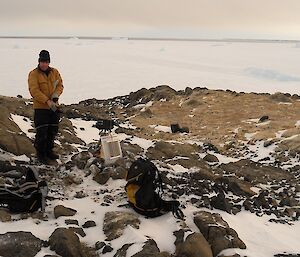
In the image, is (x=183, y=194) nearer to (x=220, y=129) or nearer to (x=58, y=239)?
(x=58, y=239)

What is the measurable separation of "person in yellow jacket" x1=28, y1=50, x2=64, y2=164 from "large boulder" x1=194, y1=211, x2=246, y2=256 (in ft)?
9.02

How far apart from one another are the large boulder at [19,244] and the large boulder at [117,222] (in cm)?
80

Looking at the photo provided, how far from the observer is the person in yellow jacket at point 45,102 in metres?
6.46

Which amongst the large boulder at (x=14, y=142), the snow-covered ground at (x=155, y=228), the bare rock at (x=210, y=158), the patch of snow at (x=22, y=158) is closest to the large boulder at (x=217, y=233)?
the snow-covered ground at (x=155, y=228)

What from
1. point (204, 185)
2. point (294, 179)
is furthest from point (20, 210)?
point (294, 179)

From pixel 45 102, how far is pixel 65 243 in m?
2.63

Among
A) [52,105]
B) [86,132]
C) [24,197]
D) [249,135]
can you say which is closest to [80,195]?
[24,197]

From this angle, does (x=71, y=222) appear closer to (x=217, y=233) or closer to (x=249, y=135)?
(x=217, y=233)

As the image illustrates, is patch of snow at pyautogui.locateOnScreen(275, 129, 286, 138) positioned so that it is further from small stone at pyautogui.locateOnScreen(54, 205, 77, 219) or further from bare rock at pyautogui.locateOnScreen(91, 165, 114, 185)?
small stone at pyautogui.locateOnScreen(54, 205, 77, 219)

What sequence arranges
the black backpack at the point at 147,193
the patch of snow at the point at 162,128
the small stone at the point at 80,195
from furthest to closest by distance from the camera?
the patch of snow at the point at 162,128, the small stone at the point at 80,195, the black backpack at the point at 147,193

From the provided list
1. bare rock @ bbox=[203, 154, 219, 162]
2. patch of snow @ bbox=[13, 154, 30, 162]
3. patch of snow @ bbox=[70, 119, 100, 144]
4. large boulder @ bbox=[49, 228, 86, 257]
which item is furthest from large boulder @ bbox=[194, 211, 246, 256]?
patch of snow @ bbox=[70, 119, 100, 144]

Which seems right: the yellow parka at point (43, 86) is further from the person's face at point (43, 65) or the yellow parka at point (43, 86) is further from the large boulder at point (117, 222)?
the large boulder at point (117, 222)

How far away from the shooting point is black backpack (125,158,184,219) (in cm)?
538

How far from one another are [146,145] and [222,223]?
4.28 m
